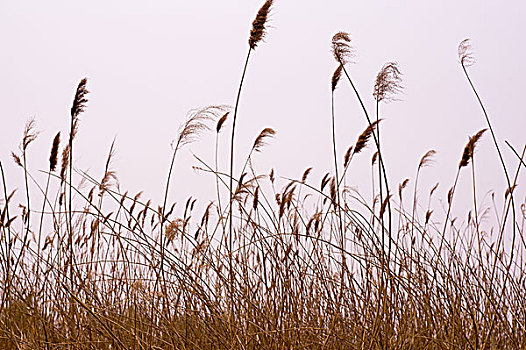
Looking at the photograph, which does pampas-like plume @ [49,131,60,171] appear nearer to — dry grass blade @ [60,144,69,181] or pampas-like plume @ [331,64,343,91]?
dry grass blade @ [60,144,69,181]

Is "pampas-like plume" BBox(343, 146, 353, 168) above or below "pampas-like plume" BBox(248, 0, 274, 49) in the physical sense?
below

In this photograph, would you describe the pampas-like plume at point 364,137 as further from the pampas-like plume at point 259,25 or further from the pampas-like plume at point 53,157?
the pampas-like plume at point 53,157

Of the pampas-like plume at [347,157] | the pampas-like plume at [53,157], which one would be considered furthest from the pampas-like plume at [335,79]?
the pampas-like plume at [53,157]

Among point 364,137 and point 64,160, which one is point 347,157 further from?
point 64,160

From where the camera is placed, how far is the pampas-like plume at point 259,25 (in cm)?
220

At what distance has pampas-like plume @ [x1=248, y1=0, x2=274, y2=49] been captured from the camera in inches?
86.7

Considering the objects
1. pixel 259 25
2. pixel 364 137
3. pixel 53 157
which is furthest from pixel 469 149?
pixel 53 157

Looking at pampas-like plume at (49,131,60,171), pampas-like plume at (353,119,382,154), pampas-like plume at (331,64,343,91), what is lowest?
pampas-like plume at (49,131,60,171)

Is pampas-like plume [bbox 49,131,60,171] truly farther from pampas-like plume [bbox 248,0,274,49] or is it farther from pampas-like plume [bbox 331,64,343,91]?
pampas-like plume [bbox 331,64,343,91]

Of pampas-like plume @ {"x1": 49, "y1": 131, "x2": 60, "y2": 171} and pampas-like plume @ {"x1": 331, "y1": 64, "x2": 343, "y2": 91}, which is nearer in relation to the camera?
pampas-like plume @ {"x1": 49, "y1": 131, "x2": 60, "y2": 171}

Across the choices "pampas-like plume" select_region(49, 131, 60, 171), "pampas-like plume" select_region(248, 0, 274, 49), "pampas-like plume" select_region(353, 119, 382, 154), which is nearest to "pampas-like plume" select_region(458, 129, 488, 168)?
"pampas-like plume" select_region(353, 119, 382, 154)

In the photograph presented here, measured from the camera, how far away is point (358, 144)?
7.22 feet

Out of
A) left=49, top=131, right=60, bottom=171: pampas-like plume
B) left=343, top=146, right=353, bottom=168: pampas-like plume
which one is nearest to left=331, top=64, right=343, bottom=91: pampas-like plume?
left=343, top=146, right=353, bottom=168: pampas-like plume

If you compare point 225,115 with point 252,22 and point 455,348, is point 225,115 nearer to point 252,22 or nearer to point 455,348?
point 252,22
